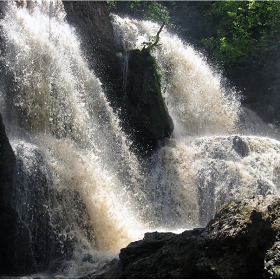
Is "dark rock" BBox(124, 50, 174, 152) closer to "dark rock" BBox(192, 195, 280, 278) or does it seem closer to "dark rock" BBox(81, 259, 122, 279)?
"dark rock" BBox(81, 259, 122, 279)

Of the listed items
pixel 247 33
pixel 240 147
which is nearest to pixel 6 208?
pixel 240 147

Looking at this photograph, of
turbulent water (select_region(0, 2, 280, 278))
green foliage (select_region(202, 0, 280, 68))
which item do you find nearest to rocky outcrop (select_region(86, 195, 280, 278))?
turbulent water (select_region(0, 2, 280, 278))

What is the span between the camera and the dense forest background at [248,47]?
19922mm

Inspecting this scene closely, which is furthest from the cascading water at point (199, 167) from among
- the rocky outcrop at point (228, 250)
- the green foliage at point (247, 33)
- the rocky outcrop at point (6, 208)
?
the rocky outcrop at point (228, 250)

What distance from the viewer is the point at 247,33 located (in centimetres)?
2061

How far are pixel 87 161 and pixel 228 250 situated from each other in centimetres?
568

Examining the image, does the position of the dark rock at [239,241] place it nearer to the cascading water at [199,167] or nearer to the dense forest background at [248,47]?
the cascading water at [199,167]

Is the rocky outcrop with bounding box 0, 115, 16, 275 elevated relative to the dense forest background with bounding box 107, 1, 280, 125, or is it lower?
lower

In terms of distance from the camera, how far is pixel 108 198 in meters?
9.99

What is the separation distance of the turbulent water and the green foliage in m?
7.62

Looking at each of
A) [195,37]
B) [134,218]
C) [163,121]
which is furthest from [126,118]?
[195,37]

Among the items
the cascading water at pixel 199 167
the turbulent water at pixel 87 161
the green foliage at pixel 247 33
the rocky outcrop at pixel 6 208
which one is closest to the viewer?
the rocky outcrop at pixel 6 208

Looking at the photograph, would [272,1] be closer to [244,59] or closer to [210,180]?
[244,59]

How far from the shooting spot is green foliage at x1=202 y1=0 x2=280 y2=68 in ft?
66.6
